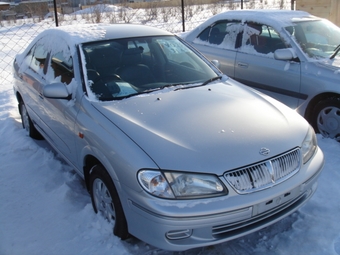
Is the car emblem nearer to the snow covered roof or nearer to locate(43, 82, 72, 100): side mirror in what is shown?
locate(43, 82, 72, 100): side mirror

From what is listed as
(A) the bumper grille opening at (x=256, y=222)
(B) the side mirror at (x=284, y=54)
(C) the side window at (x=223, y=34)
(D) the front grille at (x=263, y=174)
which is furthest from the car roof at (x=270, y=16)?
(A) the bumper grille opening at (x=256, y=222)

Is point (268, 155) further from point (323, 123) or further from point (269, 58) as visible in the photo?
point (269, 58)

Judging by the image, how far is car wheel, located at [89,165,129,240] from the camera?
2.74 metres

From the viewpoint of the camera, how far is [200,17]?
816 inches

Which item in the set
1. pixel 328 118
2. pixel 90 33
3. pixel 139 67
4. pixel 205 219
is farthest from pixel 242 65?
pixel 205 219

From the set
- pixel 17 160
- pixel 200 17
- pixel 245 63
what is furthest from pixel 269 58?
pixel 200 17

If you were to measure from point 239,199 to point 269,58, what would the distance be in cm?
321

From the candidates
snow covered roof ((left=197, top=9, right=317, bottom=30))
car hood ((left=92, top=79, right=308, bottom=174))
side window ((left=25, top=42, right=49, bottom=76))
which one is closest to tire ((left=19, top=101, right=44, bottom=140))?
side window ((left=25, top=42, right=49, bottom=76))

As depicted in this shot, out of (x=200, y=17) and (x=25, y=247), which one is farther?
(x=200, y=17)

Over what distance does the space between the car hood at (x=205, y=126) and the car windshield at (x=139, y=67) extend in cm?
21

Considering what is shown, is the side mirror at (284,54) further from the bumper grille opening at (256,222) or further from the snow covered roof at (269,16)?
the bumper grille opening at (256,222)

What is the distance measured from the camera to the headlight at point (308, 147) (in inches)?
112

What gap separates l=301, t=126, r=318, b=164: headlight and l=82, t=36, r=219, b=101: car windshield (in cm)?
119

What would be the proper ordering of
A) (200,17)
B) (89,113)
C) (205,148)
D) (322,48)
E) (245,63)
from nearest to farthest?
(205,148)
(89,113)
(322,48)
(245,63)
(200,17)
